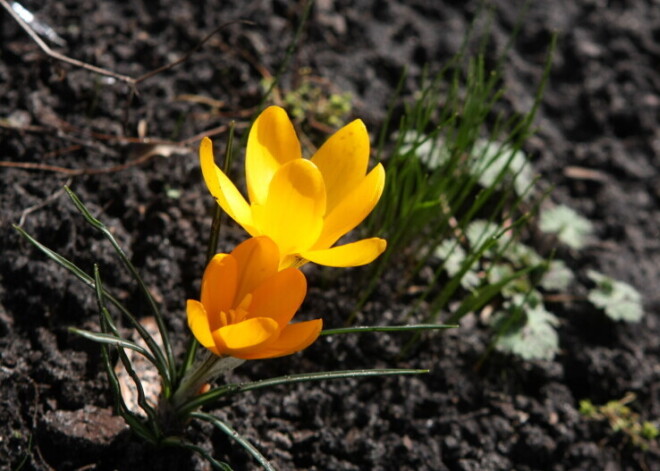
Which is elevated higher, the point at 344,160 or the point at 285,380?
the point at 344,160

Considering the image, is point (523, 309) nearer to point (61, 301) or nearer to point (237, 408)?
point (237, 408)

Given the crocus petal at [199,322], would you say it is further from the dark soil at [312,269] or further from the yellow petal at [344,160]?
the dark soil at [312,269]

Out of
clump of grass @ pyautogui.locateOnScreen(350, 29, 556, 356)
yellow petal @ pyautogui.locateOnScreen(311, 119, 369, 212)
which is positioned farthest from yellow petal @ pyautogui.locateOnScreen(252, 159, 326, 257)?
clump of grass @ pyautogui.locateOnScreen(350, 29, 556, 356)

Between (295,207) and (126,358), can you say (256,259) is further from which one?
(126,358)

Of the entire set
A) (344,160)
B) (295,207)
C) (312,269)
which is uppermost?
(312,269)

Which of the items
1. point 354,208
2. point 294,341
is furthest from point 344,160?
point 294,341

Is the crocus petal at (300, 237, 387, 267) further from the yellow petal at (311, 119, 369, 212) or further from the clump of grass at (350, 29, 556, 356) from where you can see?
the clump of grass at (350, 29, 556, 356)

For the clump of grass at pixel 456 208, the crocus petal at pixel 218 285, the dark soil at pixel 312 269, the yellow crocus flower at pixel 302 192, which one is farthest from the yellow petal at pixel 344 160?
the dark soil at pixel 312 269

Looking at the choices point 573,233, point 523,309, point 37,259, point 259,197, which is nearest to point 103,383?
point 37,259
